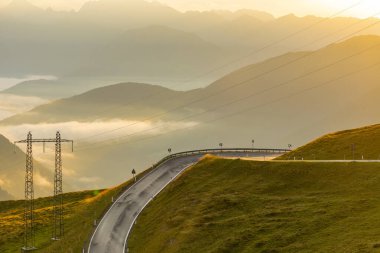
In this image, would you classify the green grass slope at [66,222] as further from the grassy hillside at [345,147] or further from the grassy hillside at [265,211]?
the grassy hillside at [345,147]

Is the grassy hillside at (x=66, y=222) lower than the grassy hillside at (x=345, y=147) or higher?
lower

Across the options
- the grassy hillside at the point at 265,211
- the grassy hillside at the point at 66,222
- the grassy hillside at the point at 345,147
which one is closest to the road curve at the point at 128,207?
the grassy hillside at the point at 66,222

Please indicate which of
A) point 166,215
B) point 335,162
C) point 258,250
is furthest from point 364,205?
point 166,215

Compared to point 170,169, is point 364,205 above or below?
below

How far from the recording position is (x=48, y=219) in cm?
13850

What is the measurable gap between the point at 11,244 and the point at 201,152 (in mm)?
57365

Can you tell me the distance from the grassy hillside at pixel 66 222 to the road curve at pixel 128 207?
229 cm

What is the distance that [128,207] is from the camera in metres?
113

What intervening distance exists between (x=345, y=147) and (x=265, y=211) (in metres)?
46.3

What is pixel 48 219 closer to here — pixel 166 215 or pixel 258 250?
pixel 166 215

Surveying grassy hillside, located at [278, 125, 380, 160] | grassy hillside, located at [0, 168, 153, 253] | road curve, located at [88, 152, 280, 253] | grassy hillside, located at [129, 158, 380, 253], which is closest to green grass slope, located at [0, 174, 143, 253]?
grassy hillside, located at [0, 168, 153, 253]

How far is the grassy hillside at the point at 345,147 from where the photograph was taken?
11556 centimetres

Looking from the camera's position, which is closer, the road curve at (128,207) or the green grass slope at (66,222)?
the road curve at (128,207)

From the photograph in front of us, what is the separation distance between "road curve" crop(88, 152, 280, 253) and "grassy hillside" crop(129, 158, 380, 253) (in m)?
2.70
